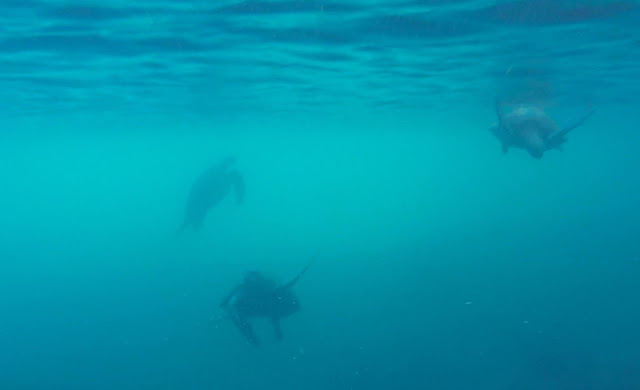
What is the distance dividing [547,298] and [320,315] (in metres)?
8.31

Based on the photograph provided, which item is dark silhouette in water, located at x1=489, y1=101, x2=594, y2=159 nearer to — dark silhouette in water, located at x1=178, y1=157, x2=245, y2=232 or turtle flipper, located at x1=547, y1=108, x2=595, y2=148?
turtle flipper, located at x1=547, y1=108, x2=595, y2=148

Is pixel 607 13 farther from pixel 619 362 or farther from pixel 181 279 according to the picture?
pixel 181 279

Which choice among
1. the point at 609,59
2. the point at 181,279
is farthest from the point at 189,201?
the point at 609,59

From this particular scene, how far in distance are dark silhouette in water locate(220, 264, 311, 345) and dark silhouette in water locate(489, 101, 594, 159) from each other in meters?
5.88

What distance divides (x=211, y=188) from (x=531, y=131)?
60.8ft

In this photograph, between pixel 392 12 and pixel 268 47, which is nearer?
pixel 392 12

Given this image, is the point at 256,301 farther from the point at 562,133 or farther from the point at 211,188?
the point at 211,188

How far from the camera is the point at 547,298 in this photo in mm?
19172

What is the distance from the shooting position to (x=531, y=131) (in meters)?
12.3

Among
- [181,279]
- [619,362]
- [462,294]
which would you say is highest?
[619,362]

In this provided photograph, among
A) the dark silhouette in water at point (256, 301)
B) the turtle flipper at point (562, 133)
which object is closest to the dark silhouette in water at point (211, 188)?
the dark silhouette in water at point (256, 301)

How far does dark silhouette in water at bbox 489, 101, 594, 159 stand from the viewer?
11.8 m

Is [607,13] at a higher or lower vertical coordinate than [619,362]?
higher

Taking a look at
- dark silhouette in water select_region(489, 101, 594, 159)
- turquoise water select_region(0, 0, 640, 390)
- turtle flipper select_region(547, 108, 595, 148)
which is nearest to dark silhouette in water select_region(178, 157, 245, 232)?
turquoise water select_region(0, 0, 640, 390)
